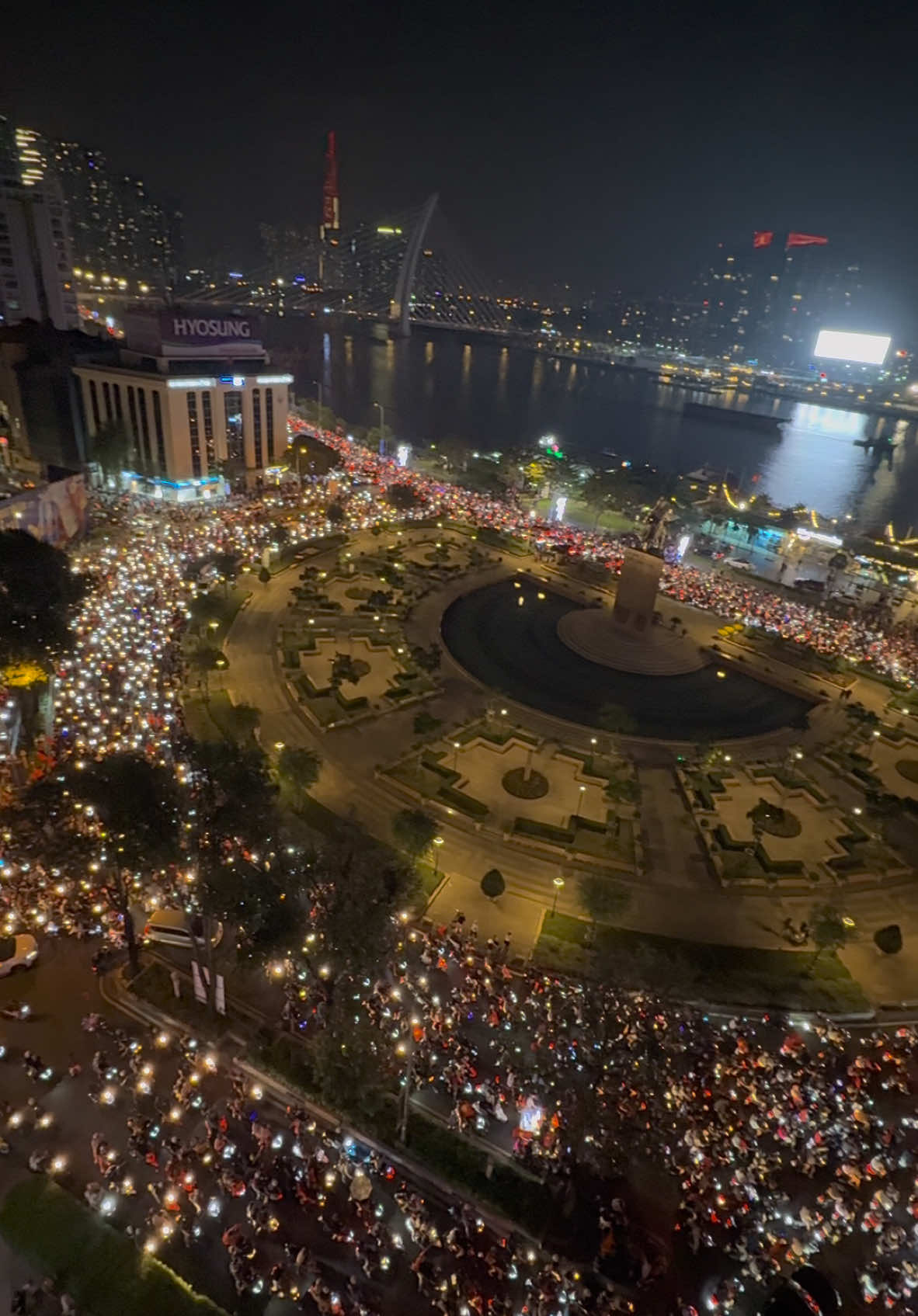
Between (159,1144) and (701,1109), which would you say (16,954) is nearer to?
(159,1144)

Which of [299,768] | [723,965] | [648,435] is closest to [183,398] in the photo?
[299,768]

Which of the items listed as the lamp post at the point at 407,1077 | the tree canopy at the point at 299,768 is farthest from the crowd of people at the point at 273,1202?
the tree canopy at the point at 299,768

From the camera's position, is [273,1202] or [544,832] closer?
[273,1202]

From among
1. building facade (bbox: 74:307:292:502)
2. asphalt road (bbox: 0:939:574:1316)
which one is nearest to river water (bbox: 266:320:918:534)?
building facade (bbox: 74:307:292:502)

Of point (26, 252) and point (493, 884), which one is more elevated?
point (26, 252)

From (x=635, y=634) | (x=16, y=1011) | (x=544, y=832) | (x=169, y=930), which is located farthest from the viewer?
(x=635, y=634)

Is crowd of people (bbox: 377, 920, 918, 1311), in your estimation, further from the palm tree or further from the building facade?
the building facade
